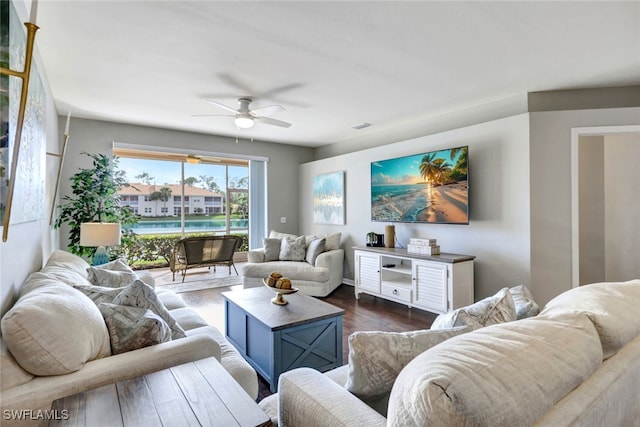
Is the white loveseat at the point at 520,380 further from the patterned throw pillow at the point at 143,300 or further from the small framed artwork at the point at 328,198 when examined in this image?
the small framed artwork at the point at 328,198

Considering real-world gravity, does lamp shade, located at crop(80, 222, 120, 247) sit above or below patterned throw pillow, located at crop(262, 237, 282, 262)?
above

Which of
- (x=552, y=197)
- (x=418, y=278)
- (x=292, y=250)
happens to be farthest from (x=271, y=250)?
(x=552, y=197)

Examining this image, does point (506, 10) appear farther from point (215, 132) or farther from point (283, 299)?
point (215, 132)

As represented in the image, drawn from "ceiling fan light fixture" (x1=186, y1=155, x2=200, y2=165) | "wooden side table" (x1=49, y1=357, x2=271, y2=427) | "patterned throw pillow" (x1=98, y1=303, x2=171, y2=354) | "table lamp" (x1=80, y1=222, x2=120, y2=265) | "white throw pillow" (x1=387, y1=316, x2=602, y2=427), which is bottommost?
"wooden side table" (x1=49, y1=357, x2=271, y2=427)

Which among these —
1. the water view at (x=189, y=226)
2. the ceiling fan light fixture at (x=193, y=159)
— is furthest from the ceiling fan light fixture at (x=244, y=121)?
the water view at (x=189, y=226)

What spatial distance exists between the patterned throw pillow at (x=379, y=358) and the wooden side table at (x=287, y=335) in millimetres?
1174

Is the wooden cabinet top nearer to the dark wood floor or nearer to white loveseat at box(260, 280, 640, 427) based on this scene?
the dark wood floor

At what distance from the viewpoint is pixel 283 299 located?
108 inches

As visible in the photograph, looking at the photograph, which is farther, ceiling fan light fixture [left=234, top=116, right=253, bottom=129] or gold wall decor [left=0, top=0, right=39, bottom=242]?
ceiling fan light fixture [left=234, top=116, right=253, bottom=129]

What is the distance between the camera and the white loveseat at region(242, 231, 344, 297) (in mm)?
4734

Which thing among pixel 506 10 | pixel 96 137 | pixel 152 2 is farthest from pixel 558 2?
pixel 96 137

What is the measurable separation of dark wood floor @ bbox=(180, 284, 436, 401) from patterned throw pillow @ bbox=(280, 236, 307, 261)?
84 cm

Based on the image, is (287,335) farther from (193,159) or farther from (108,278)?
(193,159)

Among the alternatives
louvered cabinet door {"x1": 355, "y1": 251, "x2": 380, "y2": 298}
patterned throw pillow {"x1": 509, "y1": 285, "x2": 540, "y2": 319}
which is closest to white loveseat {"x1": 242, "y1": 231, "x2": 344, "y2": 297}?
louvered cabinet door {"x1": 355, "y1": 251, "x2": 380, "y2": 298}
